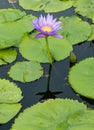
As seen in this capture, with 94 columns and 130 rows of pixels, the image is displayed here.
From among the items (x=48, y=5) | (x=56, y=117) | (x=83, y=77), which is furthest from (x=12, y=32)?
(x=56, y=117)

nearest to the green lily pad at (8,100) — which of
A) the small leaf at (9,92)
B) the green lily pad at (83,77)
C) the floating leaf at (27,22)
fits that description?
the small leaf at (9,92)

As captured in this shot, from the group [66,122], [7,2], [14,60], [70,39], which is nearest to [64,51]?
[70,39]

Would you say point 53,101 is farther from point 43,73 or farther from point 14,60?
point 14,60

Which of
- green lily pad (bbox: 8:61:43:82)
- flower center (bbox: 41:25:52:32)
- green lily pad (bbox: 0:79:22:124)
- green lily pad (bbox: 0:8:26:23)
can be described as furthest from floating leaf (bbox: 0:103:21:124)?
green lily pad (bbox: 0:8:26:23)

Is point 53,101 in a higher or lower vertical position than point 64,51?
lower

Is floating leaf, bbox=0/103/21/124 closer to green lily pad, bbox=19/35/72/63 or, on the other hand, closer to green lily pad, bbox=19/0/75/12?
green lily pad, bbox=19/35/72/63

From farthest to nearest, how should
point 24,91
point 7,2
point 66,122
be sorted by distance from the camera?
1. point 7,2
2. point 24,91
3. point 66,122

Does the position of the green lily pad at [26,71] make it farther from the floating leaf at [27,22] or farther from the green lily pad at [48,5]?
the green lily pad at [48,5]
